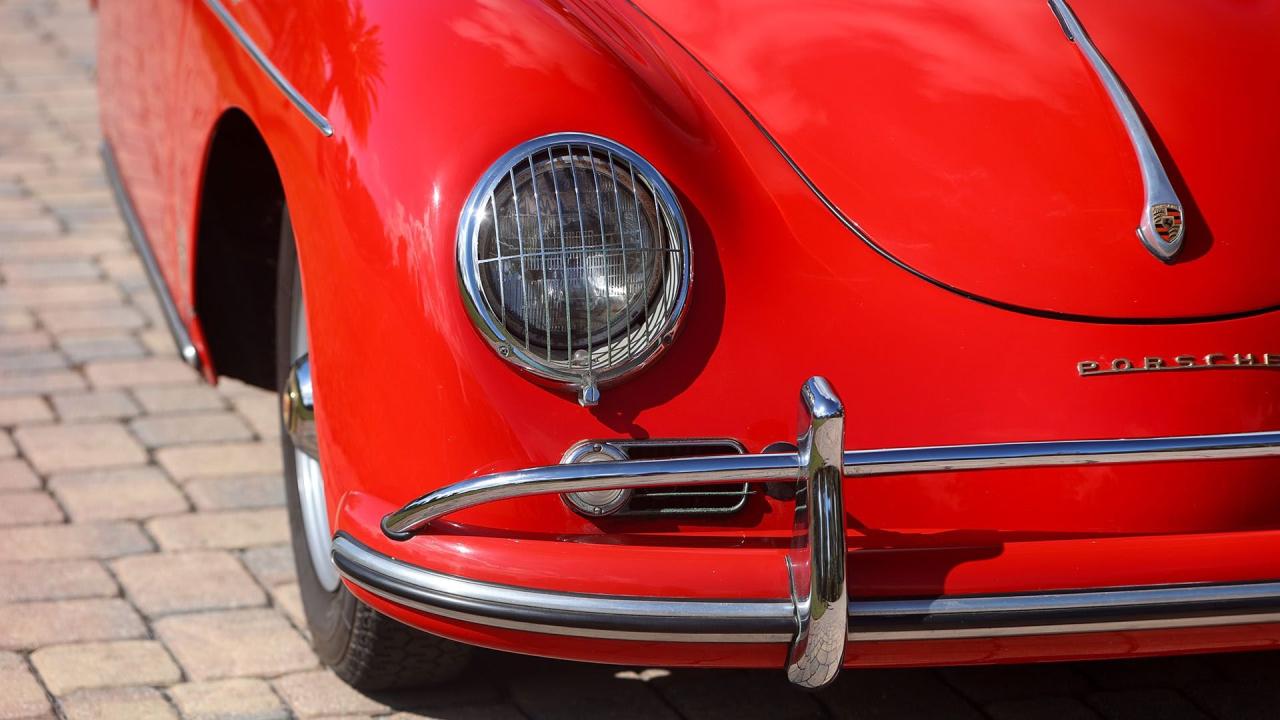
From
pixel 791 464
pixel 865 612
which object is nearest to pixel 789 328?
pixel 791 464

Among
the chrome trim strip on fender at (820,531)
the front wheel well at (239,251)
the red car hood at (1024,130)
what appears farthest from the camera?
the front wheel well at (239,251)

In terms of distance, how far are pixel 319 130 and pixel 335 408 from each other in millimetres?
396

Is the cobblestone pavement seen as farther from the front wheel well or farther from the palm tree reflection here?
the palm tree reflection

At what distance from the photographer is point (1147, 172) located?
2096 mm

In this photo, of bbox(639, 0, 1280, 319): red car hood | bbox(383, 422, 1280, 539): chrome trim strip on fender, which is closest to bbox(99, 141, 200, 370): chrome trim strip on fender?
bbox(639, 0, 1280, 319): red car hood

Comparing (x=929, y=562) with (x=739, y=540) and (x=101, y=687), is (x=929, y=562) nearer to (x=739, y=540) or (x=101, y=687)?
(x=739, y=540)

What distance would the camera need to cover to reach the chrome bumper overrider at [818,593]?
172cm

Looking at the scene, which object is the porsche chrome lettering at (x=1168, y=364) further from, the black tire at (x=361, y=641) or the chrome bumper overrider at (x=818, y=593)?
the black tire at (x=361, y=641)

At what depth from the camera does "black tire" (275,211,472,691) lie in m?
2.41

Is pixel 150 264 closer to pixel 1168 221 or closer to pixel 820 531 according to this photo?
pixel 820 531

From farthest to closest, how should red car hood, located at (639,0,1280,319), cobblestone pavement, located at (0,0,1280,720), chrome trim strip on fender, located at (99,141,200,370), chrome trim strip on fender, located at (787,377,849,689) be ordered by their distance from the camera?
1. chrome trim strip on fender, located at (99,141,200,370)
2. cobblestone pavement, located at (0,0,1280,720)
3. red car hood, located at (639,0,1280,319)
4. chrome trim strip on fender, located at (787,377,849,689)

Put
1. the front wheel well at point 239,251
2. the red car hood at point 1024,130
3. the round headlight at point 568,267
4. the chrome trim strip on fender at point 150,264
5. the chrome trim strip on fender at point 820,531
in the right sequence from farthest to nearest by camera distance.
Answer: the chrome trim strip on fender at point 150,264 < the front wheel well at point 239,251 < the red car hood at point 1024,130 < the round headlight at point 568,267 < the chrome trim strip on fender at point 820,531

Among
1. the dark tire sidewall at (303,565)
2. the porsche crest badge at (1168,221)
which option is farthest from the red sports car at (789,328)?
the dark tire sidewall at (303,565)

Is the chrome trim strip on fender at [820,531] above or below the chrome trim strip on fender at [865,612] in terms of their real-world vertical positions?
above
